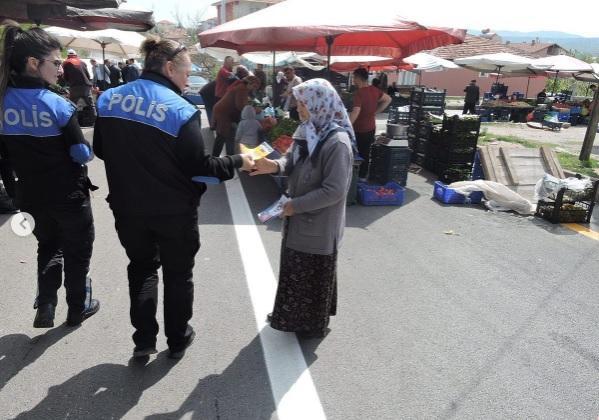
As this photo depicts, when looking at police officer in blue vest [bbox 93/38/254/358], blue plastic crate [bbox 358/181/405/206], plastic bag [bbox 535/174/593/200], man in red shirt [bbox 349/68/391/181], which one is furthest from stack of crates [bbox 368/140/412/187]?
police officer in blue vest [bbox 93/38/254/358]

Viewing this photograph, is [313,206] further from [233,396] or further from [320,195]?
[233,396]

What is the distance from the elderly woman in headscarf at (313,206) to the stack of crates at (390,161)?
4.22m

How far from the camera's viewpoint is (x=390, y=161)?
23.5ft

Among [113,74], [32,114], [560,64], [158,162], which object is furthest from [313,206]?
[113,74]

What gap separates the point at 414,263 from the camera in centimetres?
475

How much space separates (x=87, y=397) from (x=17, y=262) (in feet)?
7.85

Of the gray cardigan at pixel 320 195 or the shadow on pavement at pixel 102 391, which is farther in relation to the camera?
the gray cardigan at pixel 320 195

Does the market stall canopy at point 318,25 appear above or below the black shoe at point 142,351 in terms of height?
above

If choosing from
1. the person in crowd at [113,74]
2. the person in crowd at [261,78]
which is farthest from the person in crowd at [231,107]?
the person in crowd at [113,74]

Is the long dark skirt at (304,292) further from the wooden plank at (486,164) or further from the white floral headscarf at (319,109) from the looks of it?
the wooden plank at (486,164)

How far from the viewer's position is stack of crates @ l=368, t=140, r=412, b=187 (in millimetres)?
7199

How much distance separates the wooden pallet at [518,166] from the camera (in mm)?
7605

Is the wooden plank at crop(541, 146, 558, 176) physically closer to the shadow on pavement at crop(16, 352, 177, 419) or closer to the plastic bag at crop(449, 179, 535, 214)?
the plastic bag at crop(449, 179, 535, 214)

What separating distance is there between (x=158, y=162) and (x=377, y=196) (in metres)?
4.77
